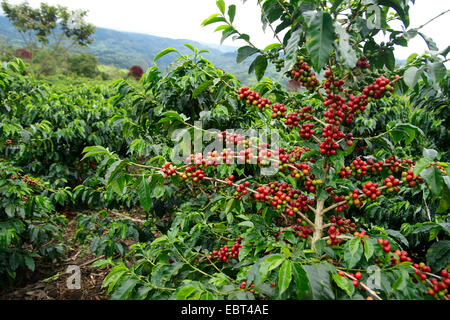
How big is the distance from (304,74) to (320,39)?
29 centimetres

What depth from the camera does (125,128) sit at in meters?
2.36

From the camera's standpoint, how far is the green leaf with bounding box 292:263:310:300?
0.87 metres

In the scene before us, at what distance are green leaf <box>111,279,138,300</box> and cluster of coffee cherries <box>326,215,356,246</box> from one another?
0.86m

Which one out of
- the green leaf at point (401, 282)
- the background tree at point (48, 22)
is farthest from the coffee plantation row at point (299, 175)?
the background tree at point (48, 22)

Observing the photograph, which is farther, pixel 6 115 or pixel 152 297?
pixel 6 115

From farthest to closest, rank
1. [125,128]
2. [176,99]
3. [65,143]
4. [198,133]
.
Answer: [65,143]
[125,128]
[176,99]
[198,133]

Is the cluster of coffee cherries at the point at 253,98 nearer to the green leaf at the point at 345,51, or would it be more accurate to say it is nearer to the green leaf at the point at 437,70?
the green leaf at the point at 345,51

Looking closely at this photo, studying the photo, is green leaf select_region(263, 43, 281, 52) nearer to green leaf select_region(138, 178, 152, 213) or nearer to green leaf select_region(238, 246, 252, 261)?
green leaf select_region(138, 178, 152, 213)

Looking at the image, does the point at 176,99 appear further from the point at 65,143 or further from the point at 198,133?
the point at 65,143

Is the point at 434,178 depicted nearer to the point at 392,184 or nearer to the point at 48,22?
the point at 392,184

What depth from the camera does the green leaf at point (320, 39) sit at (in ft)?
2.97

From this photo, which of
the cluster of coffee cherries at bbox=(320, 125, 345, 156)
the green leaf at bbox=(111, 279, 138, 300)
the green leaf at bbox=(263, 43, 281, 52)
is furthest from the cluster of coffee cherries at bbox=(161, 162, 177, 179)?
the green leaf at bbox=(263, 43, 281, 52)
